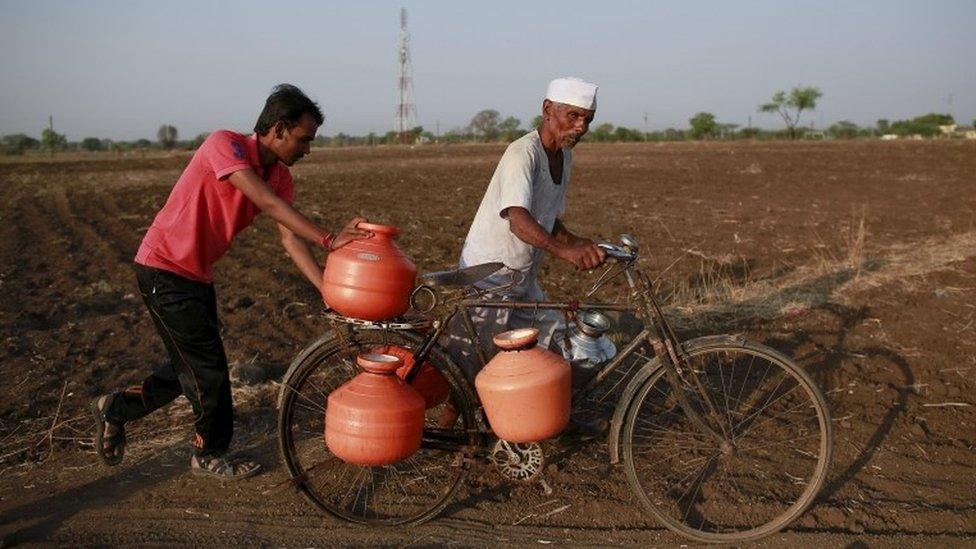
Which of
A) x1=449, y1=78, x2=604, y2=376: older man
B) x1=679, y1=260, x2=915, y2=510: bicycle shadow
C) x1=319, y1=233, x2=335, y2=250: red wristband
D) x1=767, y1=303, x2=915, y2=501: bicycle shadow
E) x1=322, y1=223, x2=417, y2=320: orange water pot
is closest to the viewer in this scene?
x1=322, y1=223, x2=417, y2=320: orange water pot

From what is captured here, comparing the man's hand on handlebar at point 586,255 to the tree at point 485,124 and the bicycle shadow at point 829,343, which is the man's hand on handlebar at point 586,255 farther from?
the tree at point 485,124

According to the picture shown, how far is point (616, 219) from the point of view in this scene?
1401 cm

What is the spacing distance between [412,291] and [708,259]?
674cm

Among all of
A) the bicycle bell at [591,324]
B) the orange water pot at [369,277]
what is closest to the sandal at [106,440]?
the orange water pot at [369,277]

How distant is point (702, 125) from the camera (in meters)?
73.5

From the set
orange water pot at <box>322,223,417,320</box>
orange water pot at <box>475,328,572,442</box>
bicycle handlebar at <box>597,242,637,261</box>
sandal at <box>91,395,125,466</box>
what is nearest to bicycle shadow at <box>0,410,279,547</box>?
sandal at <box>91,395,125,466</box>

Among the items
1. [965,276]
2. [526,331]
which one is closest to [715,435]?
[526,331]

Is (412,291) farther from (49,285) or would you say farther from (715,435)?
(49,285)

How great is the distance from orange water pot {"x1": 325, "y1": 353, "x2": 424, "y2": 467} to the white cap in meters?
1.43

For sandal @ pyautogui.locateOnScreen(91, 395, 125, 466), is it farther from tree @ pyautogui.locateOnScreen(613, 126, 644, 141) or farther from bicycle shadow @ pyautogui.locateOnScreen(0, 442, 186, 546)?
tree @ pyautogui.locateOnScreen(613, 126, 644, 141)

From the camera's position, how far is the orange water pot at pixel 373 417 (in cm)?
335

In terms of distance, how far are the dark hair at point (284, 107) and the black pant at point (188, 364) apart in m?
0.82

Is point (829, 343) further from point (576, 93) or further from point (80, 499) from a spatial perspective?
point (80, 499)

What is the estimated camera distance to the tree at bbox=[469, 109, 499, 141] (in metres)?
81.3
